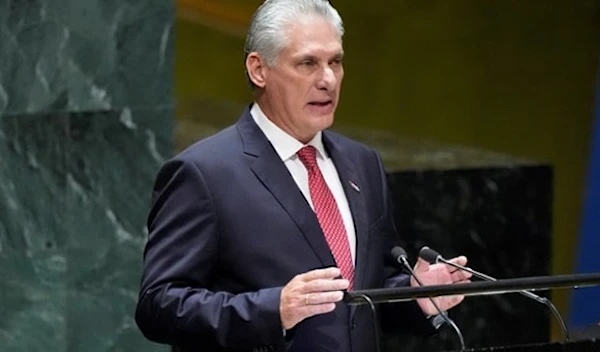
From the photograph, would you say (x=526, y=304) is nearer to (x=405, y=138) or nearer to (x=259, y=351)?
(x=405, y=138)

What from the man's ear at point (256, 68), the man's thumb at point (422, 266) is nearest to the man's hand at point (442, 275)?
the man's thumb at point (422, 266)

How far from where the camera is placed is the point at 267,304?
7.91ft

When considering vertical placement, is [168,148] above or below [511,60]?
below

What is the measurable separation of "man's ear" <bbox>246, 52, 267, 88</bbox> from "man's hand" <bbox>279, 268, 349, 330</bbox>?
1.72ft

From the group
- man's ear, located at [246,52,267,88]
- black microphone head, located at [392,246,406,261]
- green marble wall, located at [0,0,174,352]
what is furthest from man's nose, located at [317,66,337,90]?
green marble wall, located at [0,0,174,352]

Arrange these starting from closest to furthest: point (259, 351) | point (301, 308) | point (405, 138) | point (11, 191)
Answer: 1. point (301, 308)
2. point (259, 351)
3. point (11, 191)
4. point (405, 138)

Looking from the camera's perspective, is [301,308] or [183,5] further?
[183,5]

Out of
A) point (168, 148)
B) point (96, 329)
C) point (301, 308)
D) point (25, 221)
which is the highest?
point (301, 308)

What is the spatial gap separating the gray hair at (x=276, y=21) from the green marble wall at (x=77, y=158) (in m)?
1.34

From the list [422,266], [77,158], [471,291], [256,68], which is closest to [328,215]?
[422,266]

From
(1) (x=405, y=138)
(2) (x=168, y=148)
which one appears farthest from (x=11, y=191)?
(1) (x=405, y=138)

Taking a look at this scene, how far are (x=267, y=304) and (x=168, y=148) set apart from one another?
1705 millimetres

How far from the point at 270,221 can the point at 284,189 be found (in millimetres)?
81

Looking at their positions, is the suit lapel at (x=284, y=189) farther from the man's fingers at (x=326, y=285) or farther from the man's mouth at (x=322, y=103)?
the man's fingers at (x=326, y=285)
